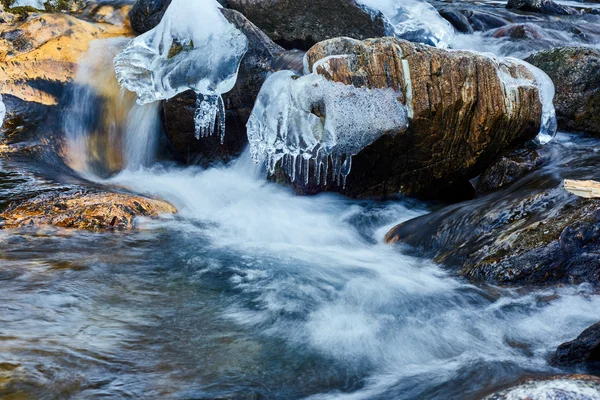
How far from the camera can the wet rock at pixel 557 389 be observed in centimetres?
252

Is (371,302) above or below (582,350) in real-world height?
below

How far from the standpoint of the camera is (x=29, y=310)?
4.41 m

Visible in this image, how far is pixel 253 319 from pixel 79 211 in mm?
2735

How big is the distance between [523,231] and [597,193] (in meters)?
0.64

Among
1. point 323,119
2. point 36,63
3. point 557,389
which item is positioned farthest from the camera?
point 36,63

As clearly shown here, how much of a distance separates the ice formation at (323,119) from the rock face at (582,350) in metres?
3.58

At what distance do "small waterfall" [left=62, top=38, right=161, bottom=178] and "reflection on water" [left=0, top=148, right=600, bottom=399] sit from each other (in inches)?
92.0

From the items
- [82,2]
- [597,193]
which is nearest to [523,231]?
[597,193]

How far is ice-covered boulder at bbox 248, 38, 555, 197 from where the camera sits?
674 cm

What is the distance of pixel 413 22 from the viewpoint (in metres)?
10.8

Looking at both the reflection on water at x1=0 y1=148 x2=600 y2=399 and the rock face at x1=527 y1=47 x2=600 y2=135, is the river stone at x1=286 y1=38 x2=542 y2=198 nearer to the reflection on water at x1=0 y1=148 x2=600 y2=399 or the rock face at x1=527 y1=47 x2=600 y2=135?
the rock face at x1=527 y1=47 x2=600 y2=135

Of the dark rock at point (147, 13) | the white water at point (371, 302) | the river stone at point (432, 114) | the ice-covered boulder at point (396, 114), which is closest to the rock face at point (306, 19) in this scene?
the dark rock at point (147, 13)

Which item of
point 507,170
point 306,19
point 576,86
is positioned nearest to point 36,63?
point 306,19

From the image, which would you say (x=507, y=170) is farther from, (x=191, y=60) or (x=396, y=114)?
(x=191, y=60)
